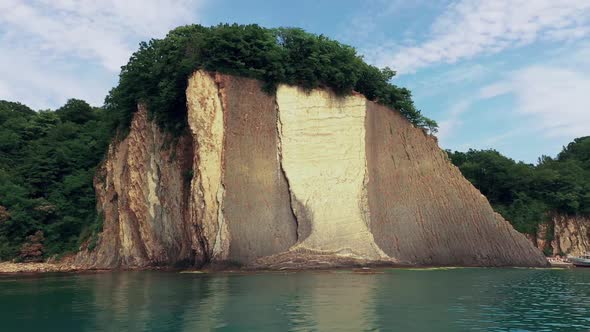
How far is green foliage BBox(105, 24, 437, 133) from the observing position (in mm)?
30203

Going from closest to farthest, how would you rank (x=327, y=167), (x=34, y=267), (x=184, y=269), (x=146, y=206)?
(x=184, y=269), (x=327, y=167), (x=146, y=206), (x=34, y=267)

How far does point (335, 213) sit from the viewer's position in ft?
97.1

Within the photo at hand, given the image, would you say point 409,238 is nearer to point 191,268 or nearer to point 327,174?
point 327,174

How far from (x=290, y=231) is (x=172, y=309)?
50.9ft

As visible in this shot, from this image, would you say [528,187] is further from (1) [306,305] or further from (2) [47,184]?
(2) [47,184]

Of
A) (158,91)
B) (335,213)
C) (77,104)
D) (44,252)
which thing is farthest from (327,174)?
(77,104)

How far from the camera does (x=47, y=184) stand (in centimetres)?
4262

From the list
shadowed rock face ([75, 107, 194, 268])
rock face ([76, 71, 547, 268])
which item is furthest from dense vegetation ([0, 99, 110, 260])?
rock face ([76, 71, 547, 268])

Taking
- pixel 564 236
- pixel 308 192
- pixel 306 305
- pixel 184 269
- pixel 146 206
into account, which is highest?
pixel 308 192

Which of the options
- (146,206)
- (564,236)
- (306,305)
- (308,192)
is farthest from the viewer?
(564,236)

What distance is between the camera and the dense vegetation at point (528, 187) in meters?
45.8

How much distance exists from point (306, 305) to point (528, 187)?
130 feet

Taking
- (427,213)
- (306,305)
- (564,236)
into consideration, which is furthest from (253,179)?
(564,236)

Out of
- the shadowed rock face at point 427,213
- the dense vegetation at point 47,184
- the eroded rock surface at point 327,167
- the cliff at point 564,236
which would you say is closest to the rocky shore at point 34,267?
the dense vegetation at point 47,184
